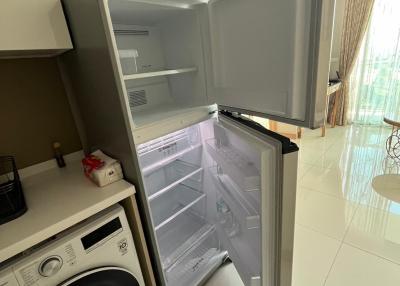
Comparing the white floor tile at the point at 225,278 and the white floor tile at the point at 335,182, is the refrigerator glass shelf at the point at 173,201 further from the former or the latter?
the white floor tile at the point at 335,182

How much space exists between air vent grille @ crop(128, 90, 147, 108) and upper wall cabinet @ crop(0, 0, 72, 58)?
0.44 m

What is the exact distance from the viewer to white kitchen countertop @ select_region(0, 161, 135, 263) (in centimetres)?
69

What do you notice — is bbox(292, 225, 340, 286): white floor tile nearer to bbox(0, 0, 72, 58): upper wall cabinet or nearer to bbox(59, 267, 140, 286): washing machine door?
bbox(59, 267, 140, 286): washing machine door

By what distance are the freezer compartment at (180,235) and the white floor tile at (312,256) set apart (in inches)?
23.0

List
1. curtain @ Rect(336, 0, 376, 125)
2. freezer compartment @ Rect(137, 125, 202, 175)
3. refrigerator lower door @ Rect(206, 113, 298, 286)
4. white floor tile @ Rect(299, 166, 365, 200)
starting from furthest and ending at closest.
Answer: curtain @ Rect(336, 0, 376, 125) → white floor tile @ Rect(299, 166, 365, 200) → freezer compartment @ Rect(137, 125, 202, 175) → refrigerator lower door @ Rect(206, 113, 298, 286)

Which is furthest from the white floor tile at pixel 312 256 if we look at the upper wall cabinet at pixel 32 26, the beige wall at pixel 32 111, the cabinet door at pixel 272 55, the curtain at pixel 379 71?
the curtain at pixel 379 71

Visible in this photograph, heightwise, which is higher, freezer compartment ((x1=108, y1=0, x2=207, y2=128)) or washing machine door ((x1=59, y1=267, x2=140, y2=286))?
freezer compartment ((x1=108, y1=0, x2=207, y2=128))

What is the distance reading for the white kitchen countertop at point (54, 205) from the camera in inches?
27.1

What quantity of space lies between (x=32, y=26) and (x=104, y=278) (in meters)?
0.95

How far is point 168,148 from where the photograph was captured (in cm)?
138

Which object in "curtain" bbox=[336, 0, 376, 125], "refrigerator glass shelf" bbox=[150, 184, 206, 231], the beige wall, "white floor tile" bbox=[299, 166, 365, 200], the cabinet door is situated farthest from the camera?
"curtain" bbox=[336, 0, 376, 125]

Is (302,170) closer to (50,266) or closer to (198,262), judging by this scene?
(198,262)

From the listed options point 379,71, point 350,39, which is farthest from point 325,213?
point 350,39

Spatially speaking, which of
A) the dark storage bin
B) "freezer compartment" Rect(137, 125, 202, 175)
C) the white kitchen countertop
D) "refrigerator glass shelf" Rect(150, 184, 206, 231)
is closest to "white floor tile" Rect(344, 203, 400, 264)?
"refrigerator glass shelf" Rect(150, 184, 206, 231)
